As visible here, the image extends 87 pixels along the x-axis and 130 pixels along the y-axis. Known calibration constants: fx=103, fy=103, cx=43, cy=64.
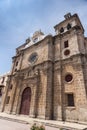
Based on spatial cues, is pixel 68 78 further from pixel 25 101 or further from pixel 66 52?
pixel 25 101

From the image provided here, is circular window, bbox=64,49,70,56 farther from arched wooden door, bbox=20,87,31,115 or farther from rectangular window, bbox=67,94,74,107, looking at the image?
arched wooden door, bbox=20,87,31,115

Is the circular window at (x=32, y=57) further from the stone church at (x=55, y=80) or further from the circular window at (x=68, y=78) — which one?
the circular window at (x=68, y=78)

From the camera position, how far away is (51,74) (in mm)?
14477

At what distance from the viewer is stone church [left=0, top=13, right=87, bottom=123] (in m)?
11.6

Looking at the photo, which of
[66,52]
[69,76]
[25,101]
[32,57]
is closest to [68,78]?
[69,76]

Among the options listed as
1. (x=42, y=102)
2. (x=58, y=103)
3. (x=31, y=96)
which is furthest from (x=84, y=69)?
(x=31, y=96)

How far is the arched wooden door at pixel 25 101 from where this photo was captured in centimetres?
1457

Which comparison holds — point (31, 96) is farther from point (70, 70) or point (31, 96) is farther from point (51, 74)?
point (70, 70)

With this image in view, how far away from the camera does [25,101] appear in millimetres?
15312

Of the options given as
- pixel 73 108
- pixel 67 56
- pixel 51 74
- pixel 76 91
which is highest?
pixel 67 56

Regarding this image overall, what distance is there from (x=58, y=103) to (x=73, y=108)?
192cm

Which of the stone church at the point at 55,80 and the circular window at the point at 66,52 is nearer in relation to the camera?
the stone church at the point at 55,80

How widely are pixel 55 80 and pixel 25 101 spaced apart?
5.60 meters

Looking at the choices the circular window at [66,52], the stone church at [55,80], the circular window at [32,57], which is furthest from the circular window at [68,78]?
the circular window at [32,57]
